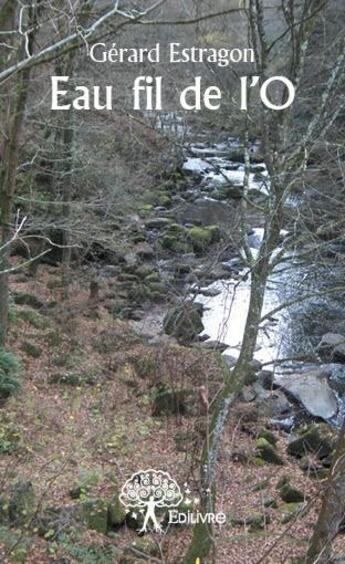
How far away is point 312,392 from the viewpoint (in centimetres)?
1166

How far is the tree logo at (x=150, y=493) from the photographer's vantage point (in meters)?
5.76

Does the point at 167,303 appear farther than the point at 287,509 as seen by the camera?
Yes

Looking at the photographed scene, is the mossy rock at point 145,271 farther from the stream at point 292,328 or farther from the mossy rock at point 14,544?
the mossy rock at point 14,544

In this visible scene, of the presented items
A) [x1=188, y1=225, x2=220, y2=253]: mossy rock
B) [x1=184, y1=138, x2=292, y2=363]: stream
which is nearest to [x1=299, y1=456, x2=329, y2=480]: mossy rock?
[x1=184, y1=138, x2=292, y2=363]: stream

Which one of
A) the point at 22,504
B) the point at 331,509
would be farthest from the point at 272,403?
the point at 331,509

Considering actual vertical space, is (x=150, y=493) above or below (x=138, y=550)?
above

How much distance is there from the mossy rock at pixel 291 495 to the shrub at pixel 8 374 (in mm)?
4097

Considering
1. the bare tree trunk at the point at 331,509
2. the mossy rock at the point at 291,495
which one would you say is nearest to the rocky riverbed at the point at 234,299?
the mossy rock at the point at 291,495

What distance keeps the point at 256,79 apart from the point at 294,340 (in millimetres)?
9533

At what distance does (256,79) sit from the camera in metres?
5.02

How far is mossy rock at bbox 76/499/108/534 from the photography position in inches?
251

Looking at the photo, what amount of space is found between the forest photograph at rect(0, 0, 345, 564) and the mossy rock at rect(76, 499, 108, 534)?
16mm

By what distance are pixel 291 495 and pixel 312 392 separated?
12.6 feet

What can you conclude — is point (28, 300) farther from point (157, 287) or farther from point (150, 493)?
point (150, 493)
